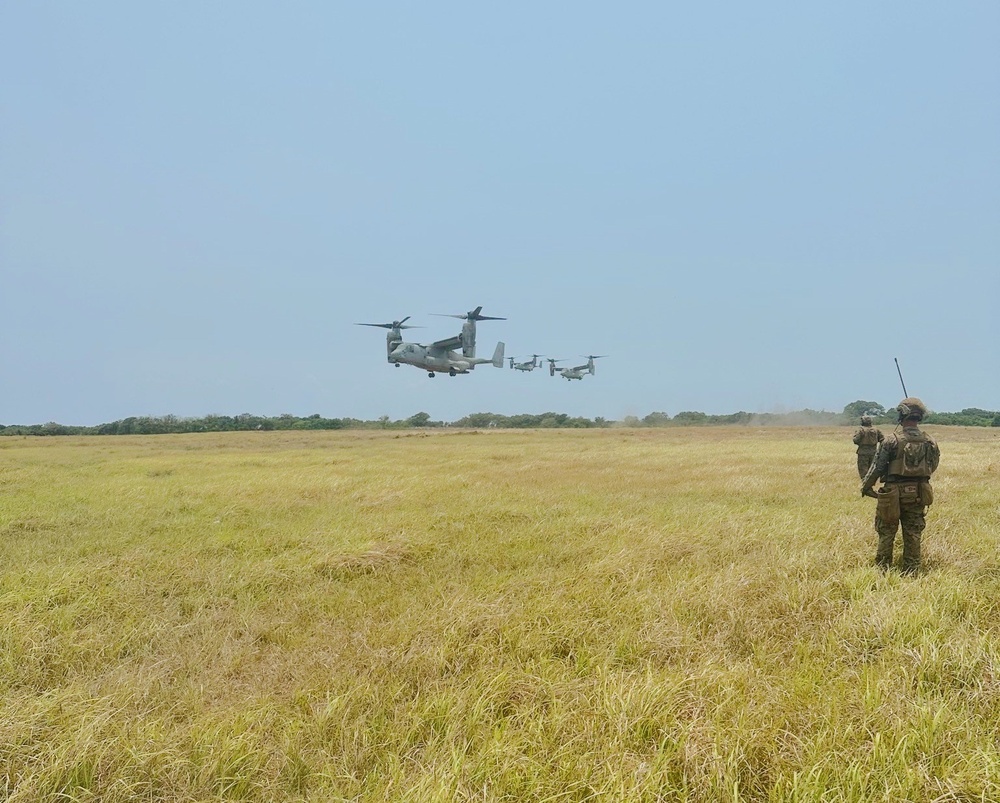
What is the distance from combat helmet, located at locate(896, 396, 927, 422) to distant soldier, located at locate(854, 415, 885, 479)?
4.82 meters

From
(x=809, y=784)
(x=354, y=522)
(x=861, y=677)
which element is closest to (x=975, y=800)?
(x=809, y=784)

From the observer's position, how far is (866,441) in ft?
39.5

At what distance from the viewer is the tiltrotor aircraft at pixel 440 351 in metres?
40.8

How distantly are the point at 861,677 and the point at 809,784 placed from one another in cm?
152

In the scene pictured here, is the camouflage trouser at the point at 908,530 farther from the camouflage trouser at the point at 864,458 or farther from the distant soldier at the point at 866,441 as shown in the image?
the camouflage trouser at the point at 864,458

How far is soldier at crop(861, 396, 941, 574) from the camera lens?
692 cm

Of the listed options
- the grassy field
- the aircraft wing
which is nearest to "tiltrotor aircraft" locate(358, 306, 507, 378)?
the aircraft wing

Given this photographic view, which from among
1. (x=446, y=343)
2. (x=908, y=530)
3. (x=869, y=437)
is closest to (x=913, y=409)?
(x=908, y=530)

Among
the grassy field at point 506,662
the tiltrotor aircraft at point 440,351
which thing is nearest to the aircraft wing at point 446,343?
the tiltrotor aircraft at point 440,351

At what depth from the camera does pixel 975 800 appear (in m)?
3.05

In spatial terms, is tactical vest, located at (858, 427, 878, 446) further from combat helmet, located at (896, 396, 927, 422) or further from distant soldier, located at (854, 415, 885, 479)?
combat helmet, located at (896, 396, 927, 422)

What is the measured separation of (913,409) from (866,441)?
5.45 m

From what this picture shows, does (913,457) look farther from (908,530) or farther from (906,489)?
(908,530)

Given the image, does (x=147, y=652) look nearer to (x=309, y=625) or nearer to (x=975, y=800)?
(x=309, y=625)
